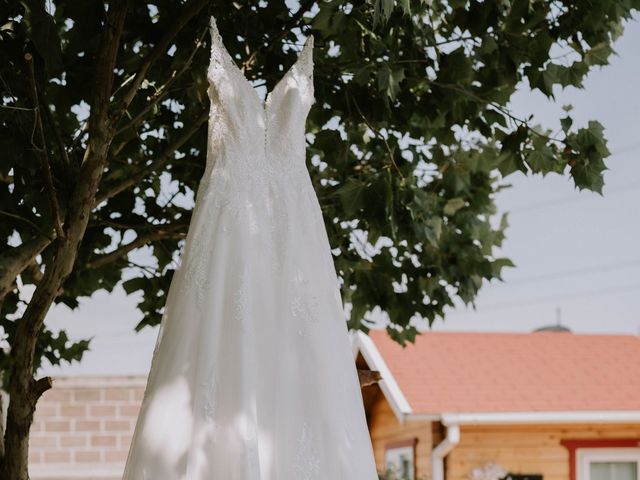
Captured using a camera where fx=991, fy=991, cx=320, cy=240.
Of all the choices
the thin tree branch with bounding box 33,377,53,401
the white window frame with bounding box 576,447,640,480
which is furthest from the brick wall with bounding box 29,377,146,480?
the thin tree branch with bounding box 33,377,53,401

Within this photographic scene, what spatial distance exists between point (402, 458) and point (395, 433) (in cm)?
29

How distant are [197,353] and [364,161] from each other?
2290mm

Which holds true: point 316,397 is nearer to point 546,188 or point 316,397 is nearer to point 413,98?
point 413,98

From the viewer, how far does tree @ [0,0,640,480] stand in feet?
8.77

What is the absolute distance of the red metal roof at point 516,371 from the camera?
956 centimetres

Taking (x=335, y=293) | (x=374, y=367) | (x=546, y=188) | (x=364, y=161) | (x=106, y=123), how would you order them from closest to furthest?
(x=335, y=293) → (x=106, y=123) → (x=364, y=161) → (x=374, y=367) → (x=546, y=188)

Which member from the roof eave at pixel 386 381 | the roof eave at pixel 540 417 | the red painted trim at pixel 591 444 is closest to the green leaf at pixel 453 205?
the roof eave at pixel 386 381

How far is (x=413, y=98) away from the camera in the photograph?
11.5 feet

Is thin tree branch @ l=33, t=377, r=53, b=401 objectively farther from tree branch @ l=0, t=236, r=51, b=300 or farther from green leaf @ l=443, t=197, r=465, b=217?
green leaf @ l=443, t=197, r=465, b=217

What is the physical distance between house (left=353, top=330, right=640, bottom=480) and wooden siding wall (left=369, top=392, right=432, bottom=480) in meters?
0.01

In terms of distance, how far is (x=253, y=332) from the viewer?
82.0 inches

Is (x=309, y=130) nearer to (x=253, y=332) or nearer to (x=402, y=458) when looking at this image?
(x=253, y=332)

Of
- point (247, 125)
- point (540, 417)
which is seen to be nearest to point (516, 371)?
point (540, 417)

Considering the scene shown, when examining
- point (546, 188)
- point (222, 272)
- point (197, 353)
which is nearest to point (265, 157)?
point (222, 272)
